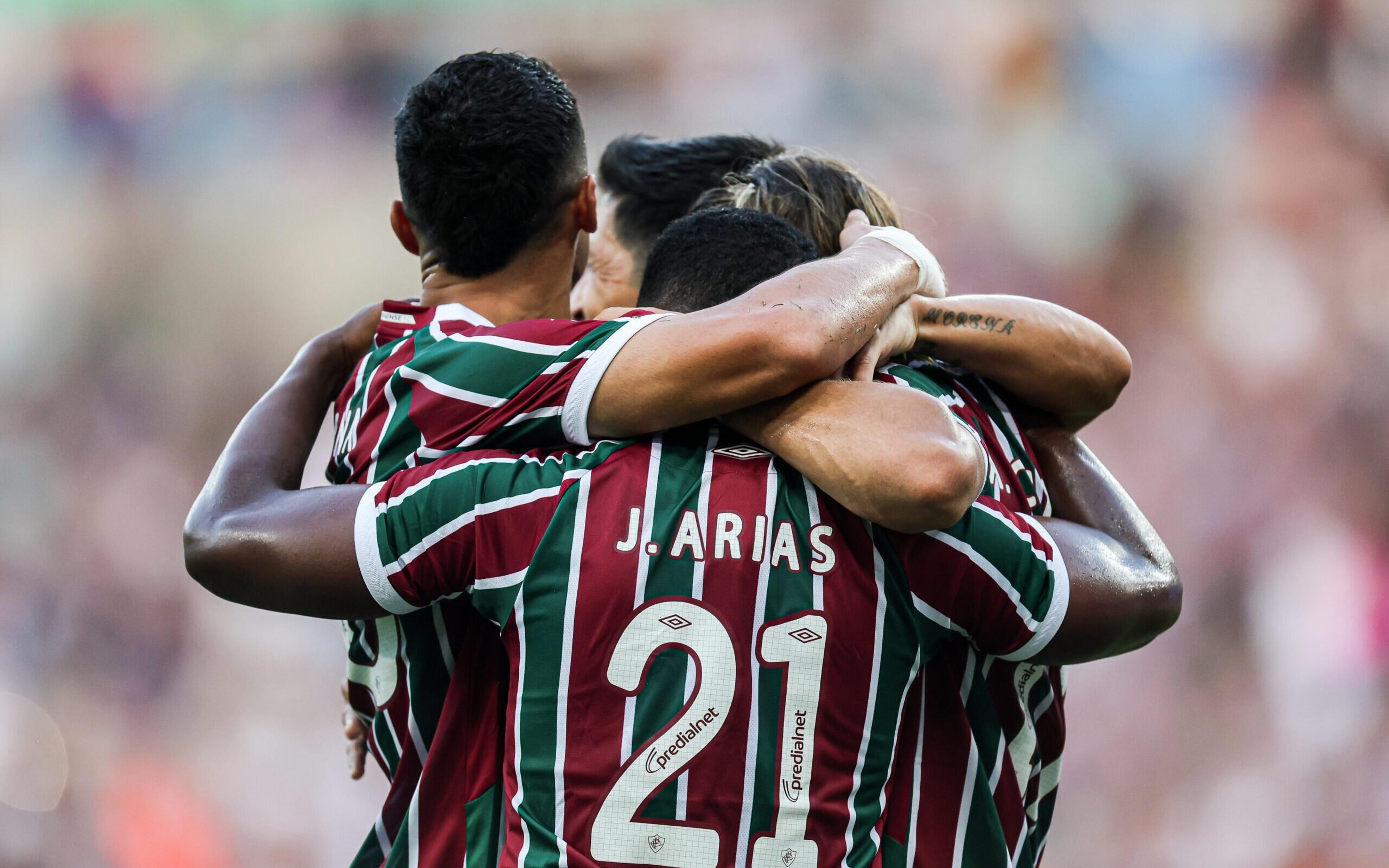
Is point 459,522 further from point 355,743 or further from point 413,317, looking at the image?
→ point 355,743

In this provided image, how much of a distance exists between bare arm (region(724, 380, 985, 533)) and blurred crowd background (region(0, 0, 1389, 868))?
4261 mm

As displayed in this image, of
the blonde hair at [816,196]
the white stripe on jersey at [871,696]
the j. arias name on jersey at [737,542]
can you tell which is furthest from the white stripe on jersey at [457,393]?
the blonde hair at [816,196]

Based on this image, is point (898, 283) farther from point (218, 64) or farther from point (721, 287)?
point (218, 64)

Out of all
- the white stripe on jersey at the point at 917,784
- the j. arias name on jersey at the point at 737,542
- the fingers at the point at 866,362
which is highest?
the fingers at the point at 866,362

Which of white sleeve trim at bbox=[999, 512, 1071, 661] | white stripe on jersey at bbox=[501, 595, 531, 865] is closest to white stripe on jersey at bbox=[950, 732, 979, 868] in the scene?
white sleeve trim at bbox=[999, 512, 1071, 661]

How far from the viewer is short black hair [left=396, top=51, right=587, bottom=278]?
1.62m

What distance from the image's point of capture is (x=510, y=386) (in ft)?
4.70

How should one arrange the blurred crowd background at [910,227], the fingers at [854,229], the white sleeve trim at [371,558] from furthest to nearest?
the blurred crowd background at [910,227]
the fingers at [854,229]
the white sleeve trim at [371,558]

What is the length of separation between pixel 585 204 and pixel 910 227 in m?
3.82

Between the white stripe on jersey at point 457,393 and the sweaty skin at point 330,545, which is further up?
the white stripe on jersey at point 457,393

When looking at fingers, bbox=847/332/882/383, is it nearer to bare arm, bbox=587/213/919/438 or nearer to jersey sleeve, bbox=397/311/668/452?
bare arm, bbox=587/213/919/438

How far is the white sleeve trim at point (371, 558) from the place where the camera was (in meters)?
1.36

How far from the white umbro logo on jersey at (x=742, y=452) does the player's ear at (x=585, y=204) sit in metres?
0.48

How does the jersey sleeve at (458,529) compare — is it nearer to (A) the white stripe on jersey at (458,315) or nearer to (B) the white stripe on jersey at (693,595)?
(B) the white stripe on jersey at (693,595)
